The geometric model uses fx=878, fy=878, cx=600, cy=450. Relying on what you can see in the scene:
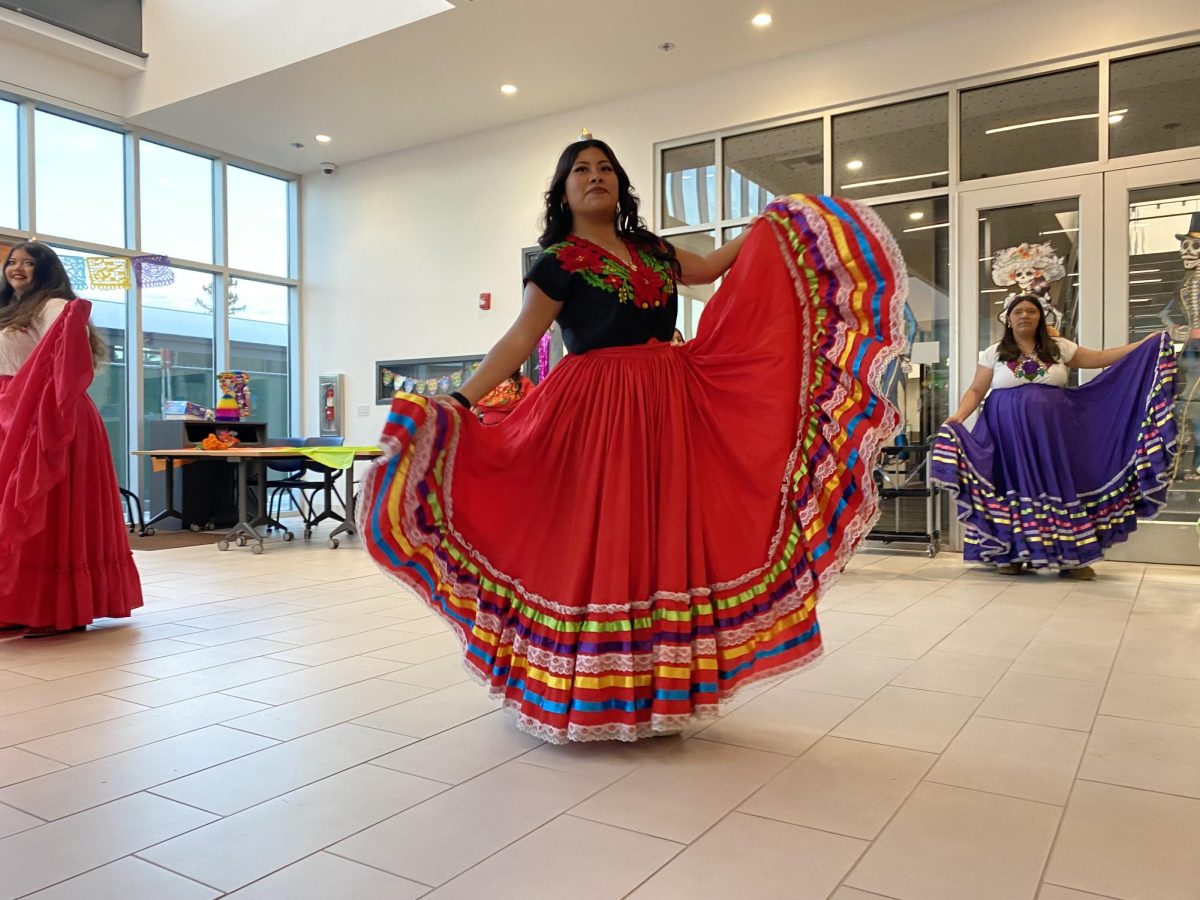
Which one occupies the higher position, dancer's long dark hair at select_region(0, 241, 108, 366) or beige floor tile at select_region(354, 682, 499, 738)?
dancer's long dark hair at select_region(0, 241, 108, 366)

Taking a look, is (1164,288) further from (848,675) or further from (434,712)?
(434,712)

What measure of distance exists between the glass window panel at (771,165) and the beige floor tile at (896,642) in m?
4.06

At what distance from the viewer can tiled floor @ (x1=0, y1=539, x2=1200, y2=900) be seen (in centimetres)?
141

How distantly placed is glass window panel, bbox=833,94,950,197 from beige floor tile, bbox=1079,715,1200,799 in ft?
15.7

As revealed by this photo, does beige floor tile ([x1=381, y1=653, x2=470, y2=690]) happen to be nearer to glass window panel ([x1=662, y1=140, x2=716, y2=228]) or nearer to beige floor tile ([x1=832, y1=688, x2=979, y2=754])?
beige floor tile ([x1=832, y1=688, x2=979, y2=754])

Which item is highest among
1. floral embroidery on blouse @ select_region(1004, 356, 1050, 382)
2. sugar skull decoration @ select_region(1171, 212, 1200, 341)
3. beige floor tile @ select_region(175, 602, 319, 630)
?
sugar skull decoration @ select_region(1171, 212, 1200, 341)

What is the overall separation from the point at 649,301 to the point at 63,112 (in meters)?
7.95

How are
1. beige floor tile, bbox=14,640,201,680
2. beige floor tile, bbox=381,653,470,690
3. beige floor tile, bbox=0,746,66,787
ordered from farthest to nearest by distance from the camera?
beige floor tile, bbox=14,640,201,680, beige floor tile, bbox=381,653,470,690, beige floor tile, bbox=0,746,66,787

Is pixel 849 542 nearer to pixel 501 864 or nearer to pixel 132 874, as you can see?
pixel 501 864

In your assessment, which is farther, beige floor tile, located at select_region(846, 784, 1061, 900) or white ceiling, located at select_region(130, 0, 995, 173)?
white ceiling, located at select_region(130, 0, 995, 173)

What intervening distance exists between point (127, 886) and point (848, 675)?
79.7 inches

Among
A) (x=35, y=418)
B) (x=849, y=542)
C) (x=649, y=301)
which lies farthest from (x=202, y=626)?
(x=849, y=542)

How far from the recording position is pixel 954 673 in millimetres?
2723

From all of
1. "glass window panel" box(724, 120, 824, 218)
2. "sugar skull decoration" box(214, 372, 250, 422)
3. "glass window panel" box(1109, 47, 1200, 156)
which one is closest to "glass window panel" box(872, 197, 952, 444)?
"glass window panel" box(724, 120, 824, 218)
